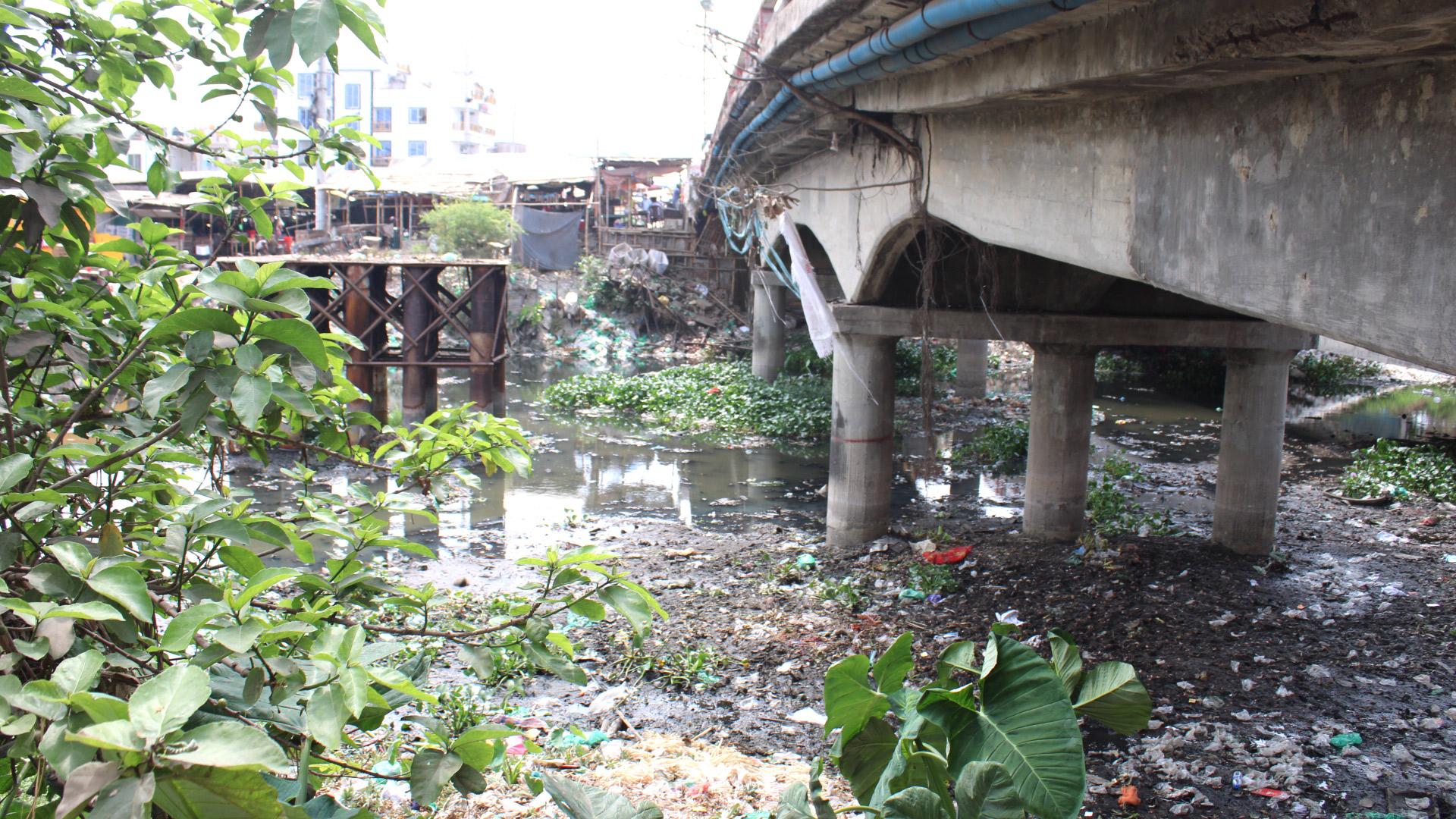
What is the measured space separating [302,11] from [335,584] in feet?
4.31

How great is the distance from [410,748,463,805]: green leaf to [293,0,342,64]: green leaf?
21mm

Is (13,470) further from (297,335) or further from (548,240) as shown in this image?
(548,240)

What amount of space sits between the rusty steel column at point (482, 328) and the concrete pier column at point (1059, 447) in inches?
298

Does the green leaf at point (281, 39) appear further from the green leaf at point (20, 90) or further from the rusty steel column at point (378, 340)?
the rusty steel column at point (378, 340)

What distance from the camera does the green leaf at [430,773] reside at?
2.07 meters

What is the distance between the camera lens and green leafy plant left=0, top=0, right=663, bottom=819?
1.66 meters

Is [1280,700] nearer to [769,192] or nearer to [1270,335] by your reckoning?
[1270,335]

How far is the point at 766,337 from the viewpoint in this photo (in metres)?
22.4

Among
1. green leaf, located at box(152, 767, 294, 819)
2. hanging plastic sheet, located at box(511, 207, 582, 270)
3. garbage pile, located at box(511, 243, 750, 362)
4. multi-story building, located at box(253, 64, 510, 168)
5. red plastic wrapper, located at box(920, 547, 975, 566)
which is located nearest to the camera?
green leaf, located at box(152, 767, 294, 819)

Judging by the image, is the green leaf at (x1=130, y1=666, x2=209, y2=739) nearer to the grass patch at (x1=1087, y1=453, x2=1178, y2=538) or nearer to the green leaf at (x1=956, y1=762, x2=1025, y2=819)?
the green leaf at (x1=956, y1=762, x2=1025, y2=819)

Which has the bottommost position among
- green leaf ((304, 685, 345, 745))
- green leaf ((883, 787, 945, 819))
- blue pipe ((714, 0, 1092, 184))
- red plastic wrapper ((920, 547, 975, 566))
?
red plastic wrapper ((920, 547, 975, 566))

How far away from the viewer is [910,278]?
1127cm

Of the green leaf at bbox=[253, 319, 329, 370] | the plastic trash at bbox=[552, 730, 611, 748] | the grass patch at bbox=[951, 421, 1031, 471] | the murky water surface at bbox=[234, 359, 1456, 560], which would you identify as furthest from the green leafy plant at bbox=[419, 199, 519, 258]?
the green leaf at bbox=[253, 319, 329, 370]

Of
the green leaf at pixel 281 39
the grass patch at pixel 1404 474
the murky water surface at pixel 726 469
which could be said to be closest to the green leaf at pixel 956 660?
the green leaf at pixel 281 39
